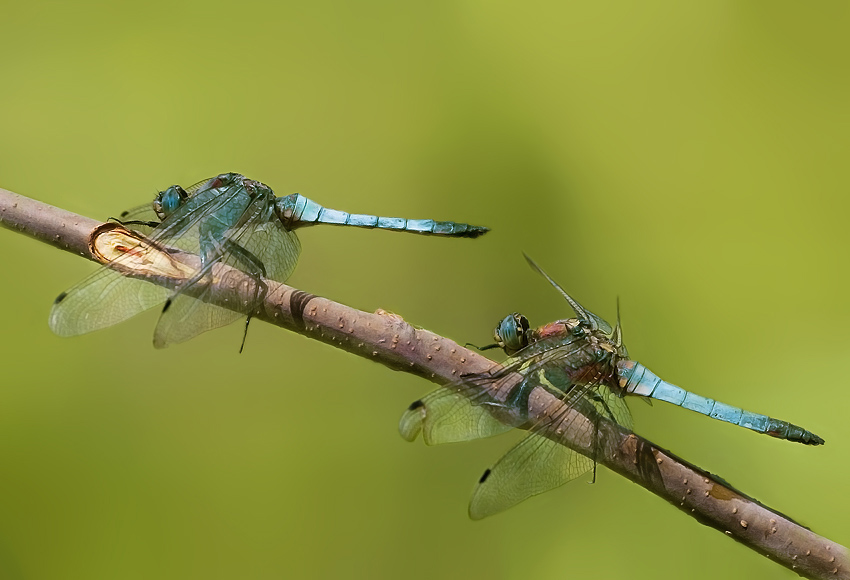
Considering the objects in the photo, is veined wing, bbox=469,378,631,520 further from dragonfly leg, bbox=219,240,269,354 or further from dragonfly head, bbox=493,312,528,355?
dragonfly leg, bbox=219,240,269,354

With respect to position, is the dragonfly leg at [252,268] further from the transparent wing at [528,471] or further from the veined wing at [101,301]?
the transparent wing at [528,471]

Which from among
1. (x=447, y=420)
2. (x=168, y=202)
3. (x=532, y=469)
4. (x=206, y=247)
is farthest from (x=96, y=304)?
(x=532, y=469)

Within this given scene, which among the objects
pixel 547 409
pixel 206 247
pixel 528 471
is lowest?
pixel 528 471

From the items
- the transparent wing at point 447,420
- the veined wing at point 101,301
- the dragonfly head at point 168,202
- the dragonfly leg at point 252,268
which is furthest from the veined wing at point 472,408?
the dragonfly head at point 168,202

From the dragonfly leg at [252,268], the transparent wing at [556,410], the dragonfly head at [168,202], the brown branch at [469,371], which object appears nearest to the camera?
the brown branch at [469,371]

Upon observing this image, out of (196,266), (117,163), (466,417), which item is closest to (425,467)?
(466,417)

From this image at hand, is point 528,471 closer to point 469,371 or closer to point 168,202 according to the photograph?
point 469,371
